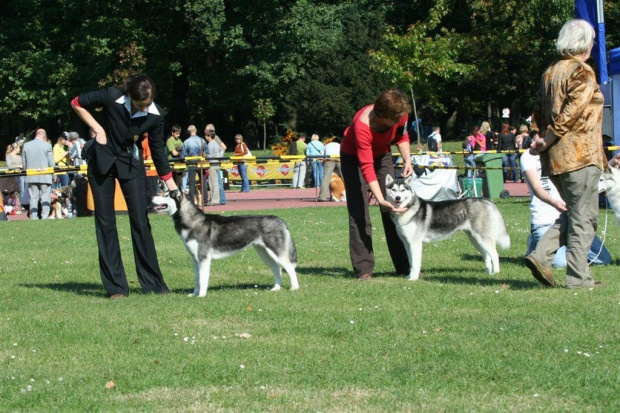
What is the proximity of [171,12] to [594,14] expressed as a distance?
2873cm

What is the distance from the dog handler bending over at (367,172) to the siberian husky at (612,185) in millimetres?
2053

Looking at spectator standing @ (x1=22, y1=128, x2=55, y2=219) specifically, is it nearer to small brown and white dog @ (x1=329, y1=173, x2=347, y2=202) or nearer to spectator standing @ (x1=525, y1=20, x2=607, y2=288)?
small brown and white dog @ (x1=329, y1=173, x2=347, y2=202)

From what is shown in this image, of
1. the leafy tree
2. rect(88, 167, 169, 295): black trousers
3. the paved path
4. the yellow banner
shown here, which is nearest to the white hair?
rect(88, 167, 169, 295): black trousers

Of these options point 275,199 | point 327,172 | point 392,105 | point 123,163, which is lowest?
point 275,199

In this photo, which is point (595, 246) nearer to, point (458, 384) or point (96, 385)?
point (458, 384)

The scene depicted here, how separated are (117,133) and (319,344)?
3049mm

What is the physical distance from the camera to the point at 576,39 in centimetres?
715

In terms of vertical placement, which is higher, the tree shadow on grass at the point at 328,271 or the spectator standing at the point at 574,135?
the spectator standing at the point at 574,135

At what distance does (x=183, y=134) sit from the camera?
134ft

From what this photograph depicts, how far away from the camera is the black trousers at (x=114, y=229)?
26.8 ft

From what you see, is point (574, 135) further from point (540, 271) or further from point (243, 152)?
point (243, 152)

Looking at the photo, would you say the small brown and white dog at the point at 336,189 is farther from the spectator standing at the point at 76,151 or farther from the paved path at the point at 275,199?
the spectator standing at the point at 76,151

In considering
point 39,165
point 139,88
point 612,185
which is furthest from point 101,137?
point 39,165

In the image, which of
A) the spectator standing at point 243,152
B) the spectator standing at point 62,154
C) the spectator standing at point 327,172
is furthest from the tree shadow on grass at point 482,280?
the spectator standing at point 243,152
